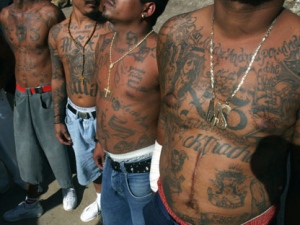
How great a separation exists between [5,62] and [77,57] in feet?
3.67

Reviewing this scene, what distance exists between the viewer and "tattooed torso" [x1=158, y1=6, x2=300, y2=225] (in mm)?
1734

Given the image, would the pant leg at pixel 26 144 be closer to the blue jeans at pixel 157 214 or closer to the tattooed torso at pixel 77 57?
the tattooed torso at pixel 77 57

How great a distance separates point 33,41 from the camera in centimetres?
371

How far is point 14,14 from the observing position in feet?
12.7

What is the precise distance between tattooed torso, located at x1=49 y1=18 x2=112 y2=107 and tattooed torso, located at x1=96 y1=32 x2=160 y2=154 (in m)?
0.49

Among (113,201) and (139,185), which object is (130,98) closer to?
(139,185)

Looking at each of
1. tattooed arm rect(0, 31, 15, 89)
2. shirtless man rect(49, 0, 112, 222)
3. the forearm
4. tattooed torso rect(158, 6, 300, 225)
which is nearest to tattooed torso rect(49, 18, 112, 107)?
shirtless man rect(49, 0, 112, 222)

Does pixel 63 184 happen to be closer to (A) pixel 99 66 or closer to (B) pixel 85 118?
(B) pixel 85 118

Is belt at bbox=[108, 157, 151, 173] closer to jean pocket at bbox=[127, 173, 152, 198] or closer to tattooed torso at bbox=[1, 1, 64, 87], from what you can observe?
jean pocket at bbox=[127, 173, 152, 198]

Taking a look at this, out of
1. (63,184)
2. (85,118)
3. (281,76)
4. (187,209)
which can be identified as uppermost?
(281,76)

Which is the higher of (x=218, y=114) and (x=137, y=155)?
(x=218, y=114)

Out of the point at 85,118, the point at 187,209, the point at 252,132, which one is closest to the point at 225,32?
the point at 252,132

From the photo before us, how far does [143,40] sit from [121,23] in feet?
A: 0.70

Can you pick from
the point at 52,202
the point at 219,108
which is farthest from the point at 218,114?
the point at 52,202
